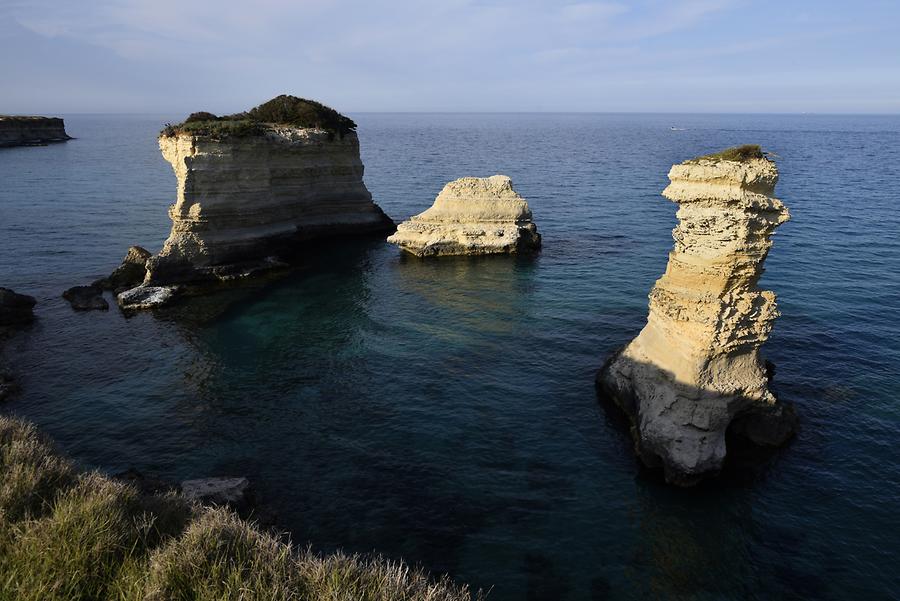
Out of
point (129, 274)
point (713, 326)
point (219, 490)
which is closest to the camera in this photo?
point (219, 490)

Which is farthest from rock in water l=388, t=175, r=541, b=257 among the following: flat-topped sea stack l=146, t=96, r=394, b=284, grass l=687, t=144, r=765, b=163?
grass l=687, t=144, r=765, b=163

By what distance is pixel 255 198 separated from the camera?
147 ft

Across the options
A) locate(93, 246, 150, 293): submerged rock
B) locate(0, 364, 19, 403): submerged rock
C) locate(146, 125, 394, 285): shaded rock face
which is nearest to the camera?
locate(0, 364, 19, 403): submerged rock

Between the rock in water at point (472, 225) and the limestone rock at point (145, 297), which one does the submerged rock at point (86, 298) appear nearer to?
the limestone rock at point (145, 297)

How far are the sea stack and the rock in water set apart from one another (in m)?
25.6

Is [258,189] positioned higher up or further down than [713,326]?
higher up

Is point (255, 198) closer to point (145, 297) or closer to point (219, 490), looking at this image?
point (145, 297)

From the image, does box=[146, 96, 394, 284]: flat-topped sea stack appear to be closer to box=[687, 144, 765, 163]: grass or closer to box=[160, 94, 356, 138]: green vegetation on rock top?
box=[160, 94, 356, 138]: green vegetation on rock top

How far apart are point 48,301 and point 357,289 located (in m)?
20.0

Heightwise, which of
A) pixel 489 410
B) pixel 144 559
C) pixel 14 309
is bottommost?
pixel 489 410

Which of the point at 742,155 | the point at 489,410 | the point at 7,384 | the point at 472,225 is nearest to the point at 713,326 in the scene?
the point at 742,155

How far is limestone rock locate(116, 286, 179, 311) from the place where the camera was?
36.4 meters

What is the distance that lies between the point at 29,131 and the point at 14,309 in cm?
14671

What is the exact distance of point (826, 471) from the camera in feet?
66.6
